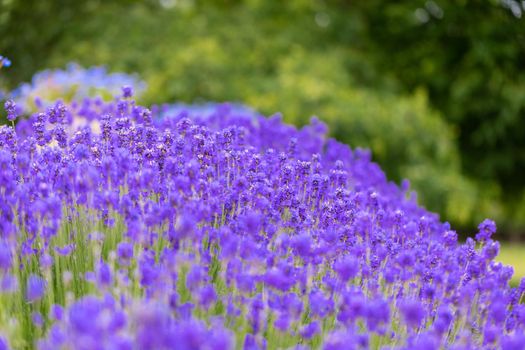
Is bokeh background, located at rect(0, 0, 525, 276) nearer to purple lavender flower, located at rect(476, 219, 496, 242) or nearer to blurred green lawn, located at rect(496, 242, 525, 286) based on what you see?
blurred green lawn, located at rect(496, 242, 525, 286)

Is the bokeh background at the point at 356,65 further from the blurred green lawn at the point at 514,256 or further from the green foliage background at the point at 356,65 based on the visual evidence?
the blurred green lawn at the point at 514,256

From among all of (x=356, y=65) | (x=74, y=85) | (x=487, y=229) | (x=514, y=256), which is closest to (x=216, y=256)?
(x=487, y=229)

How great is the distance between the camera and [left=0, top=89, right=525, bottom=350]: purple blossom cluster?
2078 mm

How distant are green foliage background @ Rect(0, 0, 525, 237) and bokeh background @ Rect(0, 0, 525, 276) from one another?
2cm

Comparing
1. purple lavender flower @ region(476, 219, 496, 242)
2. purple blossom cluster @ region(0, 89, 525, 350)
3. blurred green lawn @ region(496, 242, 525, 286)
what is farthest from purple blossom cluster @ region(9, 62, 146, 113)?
blurred green lawn @ region(496, 242, 525, 286)

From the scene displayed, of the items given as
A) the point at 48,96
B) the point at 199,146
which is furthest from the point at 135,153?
the point at 48,96

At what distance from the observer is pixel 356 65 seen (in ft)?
30.1

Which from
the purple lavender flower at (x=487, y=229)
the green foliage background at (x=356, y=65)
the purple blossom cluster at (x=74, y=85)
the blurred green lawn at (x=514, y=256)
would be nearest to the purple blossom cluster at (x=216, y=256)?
the purple lavender flower at (x=487, y=229)

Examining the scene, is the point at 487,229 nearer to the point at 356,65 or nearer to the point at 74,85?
the point at 74,85

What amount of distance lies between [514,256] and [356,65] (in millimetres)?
4990

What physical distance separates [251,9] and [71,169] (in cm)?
752

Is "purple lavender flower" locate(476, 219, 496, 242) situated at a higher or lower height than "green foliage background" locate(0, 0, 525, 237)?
lower

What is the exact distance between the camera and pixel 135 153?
2994 millimetres

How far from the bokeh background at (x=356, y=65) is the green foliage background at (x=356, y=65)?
2cm
